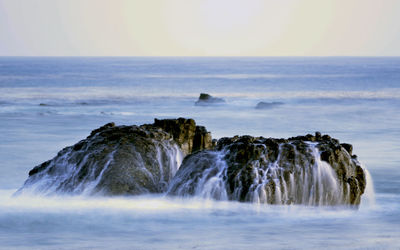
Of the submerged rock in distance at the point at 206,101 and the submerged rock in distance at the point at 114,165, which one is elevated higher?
the submerged rock in distance at the point at 206,101

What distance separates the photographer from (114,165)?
33.8ft

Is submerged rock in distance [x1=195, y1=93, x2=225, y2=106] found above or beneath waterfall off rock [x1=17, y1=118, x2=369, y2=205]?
above

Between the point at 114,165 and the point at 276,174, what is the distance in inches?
89.4

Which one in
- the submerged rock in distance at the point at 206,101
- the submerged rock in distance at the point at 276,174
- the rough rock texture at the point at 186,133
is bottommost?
the submerged rock in distance at the point at 276,174

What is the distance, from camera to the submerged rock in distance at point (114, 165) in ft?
33.8

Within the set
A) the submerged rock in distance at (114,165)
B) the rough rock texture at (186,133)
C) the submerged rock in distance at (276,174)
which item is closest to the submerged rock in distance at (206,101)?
the rough rock texture at (186,133)

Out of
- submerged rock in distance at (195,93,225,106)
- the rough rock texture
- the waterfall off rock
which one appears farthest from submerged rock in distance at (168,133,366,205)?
submerged rock in distance at (195,93,225,106)

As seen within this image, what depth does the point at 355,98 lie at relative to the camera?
47.6 metres

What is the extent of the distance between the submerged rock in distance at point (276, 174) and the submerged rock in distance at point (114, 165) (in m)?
0.58

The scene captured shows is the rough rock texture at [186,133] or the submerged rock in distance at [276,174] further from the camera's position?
the rough rock texture at [186,133]

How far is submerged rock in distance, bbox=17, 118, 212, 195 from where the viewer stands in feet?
33.8

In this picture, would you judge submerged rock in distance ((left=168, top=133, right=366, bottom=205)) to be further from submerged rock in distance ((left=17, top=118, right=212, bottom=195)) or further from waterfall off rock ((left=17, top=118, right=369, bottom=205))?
submerged rock in distance ((left=17, top=118, right=212, bottom=195))

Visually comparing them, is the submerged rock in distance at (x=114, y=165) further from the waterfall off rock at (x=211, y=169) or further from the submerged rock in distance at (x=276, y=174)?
the submerged rock in distance at (x=276, y=174)

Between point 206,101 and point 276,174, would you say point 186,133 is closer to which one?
point 276,174
